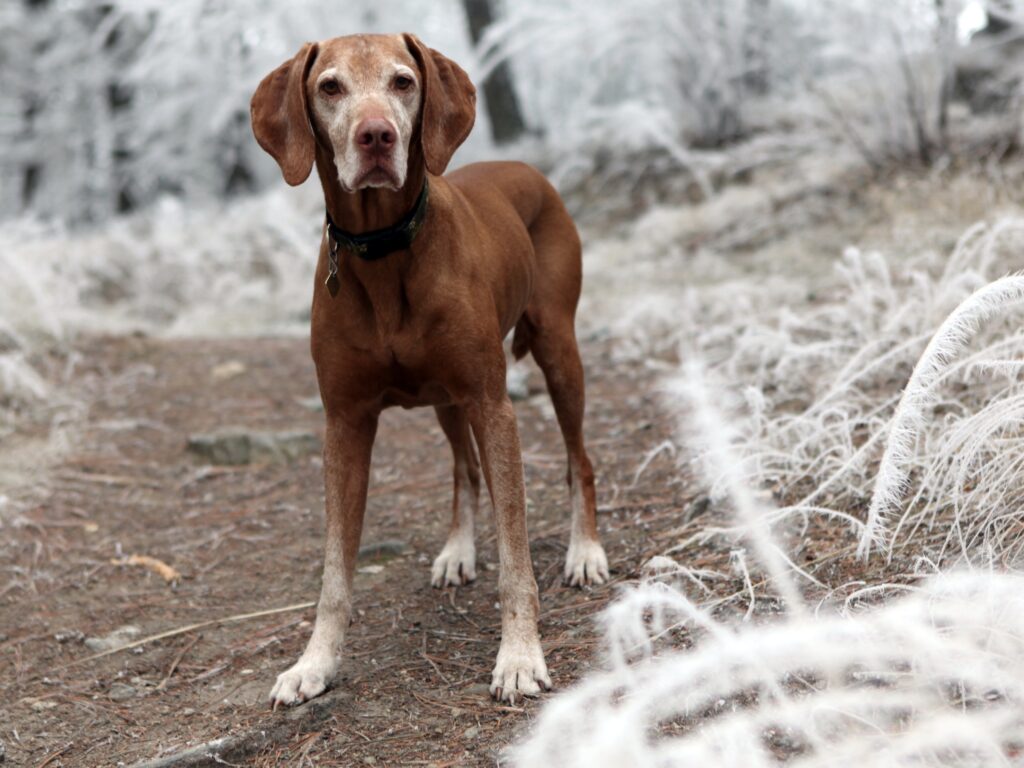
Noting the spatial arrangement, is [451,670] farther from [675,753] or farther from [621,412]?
[621,412]

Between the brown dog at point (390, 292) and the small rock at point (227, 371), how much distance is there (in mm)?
3857

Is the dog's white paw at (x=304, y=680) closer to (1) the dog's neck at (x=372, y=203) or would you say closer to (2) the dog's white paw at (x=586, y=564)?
(2) the dog's white paw at (x=586, y=564)

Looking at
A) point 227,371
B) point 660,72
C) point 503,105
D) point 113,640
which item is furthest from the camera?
point 503,105

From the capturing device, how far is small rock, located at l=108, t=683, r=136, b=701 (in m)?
3.13

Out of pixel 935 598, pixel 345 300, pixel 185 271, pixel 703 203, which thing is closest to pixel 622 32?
pixel 703 203

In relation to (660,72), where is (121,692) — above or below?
below

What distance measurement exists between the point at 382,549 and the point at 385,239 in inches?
60.8

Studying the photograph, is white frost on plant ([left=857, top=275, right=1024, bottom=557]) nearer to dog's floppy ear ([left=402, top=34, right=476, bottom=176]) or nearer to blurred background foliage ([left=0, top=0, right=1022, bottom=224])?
dog's floppy ear ([left=402, top=34, right=476, bottom=176])

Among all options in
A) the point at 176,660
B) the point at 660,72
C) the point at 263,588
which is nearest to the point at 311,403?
the point at 263,588

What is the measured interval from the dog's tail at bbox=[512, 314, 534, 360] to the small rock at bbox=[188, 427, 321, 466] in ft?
5.96

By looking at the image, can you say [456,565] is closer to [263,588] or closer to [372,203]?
[263,588]

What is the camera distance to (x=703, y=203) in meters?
8.70

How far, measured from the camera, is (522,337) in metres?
3.83

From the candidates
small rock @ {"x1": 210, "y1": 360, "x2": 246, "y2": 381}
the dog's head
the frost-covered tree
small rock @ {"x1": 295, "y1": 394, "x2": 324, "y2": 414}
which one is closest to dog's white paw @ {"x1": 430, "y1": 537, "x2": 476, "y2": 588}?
the dog's head
